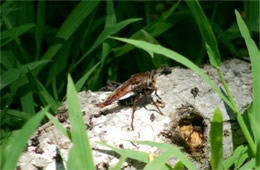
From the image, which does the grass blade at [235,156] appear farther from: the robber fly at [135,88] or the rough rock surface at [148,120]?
the robber fly at [135,88]

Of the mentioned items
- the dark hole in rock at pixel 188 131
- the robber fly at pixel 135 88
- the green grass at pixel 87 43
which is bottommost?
the dark hole in rock at pixel 188 131

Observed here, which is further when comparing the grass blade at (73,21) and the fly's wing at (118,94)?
the grass blade at (73,21)

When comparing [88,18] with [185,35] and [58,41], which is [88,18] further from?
[185,35]

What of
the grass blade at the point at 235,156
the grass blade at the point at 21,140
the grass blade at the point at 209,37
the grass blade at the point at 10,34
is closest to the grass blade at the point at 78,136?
the grass blade at the point at 21,140

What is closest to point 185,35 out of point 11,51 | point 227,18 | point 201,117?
point 227,18

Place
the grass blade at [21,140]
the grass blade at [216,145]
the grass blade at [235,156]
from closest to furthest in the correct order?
1. the grass blade at [21,140]
2. the grass blade at [216,145]
3. the grass blade at [235,156]

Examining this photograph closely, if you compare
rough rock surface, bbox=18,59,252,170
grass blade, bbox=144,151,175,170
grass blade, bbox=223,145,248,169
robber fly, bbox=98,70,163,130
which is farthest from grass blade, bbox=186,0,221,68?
grass blade, bbox=144,151,175,170
